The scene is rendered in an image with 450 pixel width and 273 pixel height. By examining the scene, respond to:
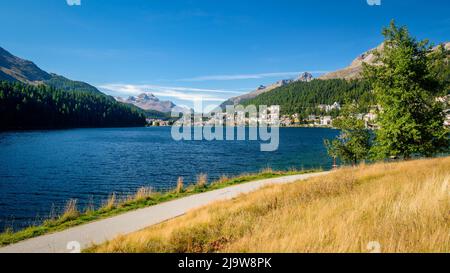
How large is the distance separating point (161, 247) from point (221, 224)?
84.7 inches

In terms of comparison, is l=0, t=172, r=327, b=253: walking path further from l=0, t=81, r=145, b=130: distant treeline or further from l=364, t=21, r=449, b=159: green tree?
l=0, t=81, r=145, b=130: distant treeline

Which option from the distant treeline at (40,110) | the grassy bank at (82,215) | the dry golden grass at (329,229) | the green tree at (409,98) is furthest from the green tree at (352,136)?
the distant treeline at (40,110)

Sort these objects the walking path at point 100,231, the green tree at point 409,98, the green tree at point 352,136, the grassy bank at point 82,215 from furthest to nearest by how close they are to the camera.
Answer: the green tree at point 352,136 → the green tree at point 409,98 → the grassy bank at point 82,215 → the walking path at point 100,231

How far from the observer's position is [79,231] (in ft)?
35.7

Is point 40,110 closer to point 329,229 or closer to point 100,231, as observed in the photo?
point 100,231

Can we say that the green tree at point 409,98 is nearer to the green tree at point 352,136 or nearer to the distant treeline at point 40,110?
the green tree at point 352,136

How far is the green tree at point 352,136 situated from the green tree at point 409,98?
14.6 ft

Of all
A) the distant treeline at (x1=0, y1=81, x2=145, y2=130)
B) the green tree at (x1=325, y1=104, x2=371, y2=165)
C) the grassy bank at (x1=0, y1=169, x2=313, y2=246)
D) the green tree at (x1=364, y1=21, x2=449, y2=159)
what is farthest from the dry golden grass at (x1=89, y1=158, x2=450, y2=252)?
the distant treeline at (x1=0, y1=81, x2=145, y2=130)

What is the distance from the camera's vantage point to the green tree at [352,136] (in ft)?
86.3

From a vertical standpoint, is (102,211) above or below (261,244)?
below

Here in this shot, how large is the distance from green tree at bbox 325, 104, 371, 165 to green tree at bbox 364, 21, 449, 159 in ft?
14.6
